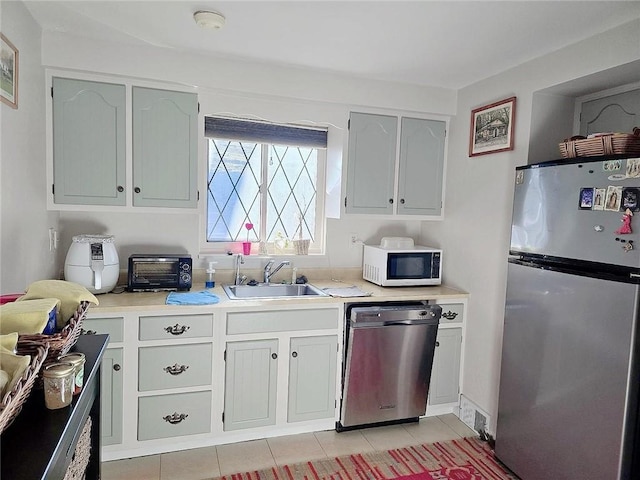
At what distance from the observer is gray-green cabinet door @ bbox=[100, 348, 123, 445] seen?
2.21 meters

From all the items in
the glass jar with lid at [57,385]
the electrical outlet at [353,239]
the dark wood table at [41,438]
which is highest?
the electrical outlet at [353,239]

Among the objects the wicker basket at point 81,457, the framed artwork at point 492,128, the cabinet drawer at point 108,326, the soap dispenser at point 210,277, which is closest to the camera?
the wicker basket at point 81,457

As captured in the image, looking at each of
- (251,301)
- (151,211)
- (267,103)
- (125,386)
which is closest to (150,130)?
(151,211)

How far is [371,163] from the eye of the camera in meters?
2.95

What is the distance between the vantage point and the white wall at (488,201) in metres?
2.27

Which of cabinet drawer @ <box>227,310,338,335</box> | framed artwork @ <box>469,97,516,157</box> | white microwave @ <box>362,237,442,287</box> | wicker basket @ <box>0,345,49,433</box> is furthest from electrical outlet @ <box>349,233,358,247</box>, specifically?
wicker basket @ <box>0,345,49,433</box>

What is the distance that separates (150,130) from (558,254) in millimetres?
2305

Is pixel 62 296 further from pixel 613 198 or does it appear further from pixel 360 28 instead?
pixel 613 198

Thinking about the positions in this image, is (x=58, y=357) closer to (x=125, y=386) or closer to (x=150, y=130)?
(x=125, y=386)

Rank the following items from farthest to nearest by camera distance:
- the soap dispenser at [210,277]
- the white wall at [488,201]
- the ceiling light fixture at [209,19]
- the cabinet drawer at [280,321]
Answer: the soap dispenser at [210,277] → the cabinet drawer at [280,321] → the white wall at [488,201] → the ceiling light fixture at [209,19]

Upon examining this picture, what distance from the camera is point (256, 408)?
2498 millimetres

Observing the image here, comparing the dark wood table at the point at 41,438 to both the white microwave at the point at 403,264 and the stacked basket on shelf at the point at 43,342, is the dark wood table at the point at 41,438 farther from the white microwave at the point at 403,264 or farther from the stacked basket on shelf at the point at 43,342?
the white microwave at the point at 403,264

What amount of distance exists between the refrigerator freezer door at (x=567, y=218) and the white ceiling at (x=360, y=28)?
0.65 m

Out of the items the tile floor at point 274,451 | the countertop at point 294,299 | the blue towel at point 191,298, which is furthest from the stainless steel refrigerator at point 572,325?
the blue towel at point 191,298
